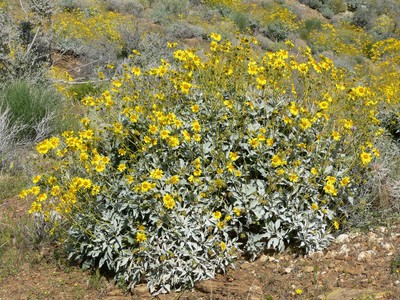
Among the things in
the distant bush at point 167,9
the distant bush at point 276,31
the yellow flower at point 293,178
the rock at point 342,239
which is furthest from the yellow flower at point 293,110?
the distant bush at point 276,31

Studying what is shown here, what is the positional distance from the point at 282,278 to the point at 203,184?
821mm

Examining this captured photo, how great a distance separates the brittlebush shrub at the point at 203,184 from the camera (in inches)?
117

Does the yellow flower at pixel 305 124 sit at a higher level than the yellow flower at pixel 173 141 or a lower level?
higher

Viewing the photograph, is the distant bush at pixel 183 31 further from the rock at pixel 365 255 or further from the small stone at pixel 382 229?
the rock at pixel 365 255

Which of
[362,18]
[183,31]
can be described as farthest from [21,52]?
[362,18]

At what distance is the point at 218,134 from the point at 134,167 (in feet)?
2.19

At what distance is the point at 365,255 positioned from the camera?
9.77 feet

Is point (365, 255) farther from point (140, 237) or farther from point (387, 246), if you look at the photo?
point (140, 237)

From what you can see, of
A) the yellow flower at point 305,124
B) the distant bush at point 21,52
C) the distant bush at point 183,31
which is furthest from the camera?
the distant bush at point 183,31

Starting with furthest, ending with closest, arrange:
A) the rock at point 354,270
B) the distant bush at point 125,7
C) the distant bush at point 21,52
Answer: the distant bush at point 125,7
the distant bush at point 21,52
the rock at point 354,270

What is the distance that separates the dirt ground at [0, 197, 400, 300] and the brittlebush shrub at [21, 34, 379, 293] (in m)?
0.10

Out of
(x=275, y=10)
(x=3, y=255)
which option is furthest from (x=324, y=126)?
(x=275, y=10)

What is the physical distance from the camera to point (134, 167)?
326 cm

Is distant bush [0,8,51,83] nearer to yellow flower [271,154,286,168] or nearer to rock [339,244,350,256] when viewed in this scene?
yellow flower [271,154,286,168]
